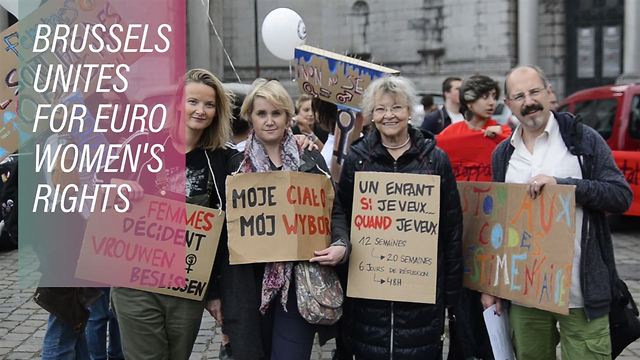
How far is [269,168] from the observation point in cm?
376

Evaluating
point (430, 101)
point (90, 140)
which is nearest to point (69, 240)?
point (90, 140)

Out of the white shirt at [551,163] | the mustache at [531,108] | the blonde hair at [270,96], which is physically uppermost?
the blonde hair at [270,96]

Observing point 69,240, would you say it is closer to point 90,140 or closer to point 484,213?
point 90,140

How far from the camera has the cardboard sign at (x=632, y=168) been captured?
381 inches

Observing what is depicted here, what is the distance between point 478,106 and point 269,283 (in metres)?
2.75

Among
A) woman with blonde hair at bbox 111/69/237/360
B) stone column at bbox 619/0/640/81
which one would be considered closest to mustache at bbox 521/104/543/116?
woman with blonde hair at bbox 111/69/237/360

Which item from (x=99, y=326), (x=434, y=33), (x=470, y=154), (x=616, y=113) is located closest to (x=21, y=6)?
(x=99, y=326)

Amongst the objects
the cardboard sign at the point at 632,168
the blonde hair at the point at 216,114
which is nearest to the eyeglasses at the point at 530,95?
the blonde hair at the point at 216,114

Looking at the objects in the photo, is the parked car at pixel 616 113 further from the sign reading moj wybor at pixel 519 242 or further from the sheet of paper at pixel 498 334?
the sheet of paper at pixel 498 334

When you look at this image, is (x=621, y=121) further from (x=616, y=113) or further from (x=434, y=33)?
(x=434, y=33)

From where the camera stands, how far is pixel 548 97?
3703 mm

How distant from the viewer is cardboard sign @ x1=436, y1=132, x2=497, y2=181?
217 inches

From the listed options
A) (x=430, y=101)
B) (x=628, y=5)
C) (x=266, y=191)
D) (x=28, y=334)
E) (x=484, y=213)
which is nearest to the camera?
(x=266, y=191)

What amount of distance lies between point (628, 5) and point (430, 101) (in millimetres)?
10471
